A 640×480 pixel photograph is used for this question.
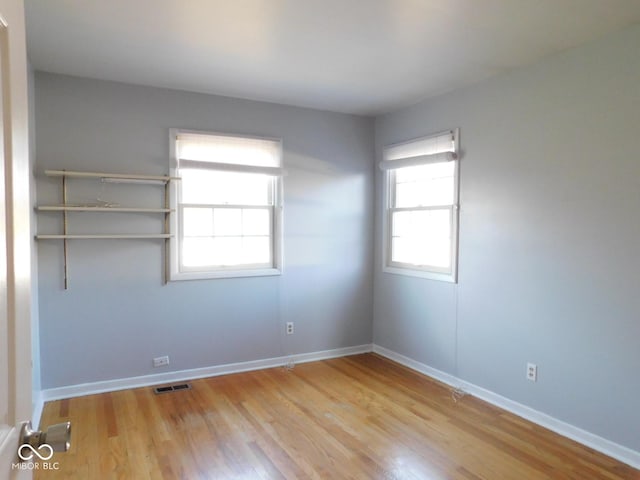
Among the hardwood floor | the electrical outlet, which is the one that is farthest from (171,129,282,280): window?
the hardwood floor

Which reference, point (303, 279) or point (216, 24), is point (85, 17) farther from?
point (303, 279)

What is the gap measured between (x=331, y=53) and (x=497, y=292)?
218 cm

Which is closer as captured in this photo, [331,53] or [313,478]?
[313,478]

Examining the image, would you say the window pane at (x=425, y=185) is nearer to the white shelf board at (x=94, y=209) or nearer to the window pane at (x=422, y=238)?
the window pane at (x=422, y=238)

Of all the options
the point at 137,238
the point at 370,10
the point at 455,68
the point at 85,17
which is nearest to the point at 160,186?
the point at 137,238

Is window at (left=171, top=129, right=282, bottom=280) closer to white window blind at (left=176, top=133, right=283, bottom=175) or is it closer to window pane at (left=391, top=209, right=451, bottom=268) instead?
white window blind at (left=176, top=133, right=283, bottom=175)

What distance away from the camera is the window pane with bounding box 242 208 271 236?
166 inches

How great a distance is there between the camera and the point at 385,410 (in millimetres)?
3332

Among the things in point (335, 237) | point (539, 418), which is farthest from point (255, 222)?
point (539, 418)

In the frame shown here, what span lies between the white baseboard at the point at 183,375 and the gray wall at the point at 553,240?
3.59 ft

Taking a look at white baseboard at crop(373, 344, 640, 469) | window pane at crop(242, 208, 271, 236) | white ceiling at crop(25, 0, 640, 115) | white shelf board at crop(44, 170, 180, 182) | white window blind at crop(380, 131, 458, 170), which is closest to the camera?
white ceiling at crop(25, 0, 640, 115)

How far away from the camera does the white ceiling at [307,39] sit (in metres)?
2.38

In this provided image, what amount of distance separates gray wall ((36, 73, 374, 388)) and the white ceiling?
0.32m

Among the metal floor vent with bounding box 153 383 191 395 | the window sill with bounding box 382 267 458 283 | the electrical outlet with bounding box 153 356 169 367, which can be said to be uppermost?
the window sill with bounding box 382 267 458 283
